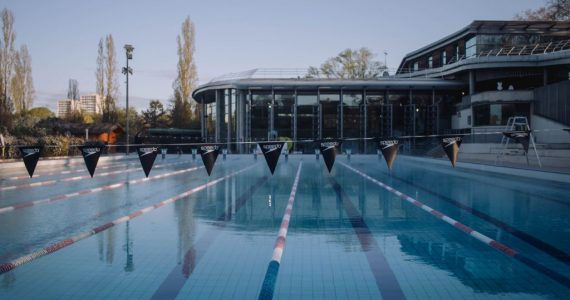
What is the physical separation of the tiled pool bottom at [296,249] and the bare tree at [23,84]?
46913 mm

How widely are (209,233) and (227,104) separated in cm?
3769

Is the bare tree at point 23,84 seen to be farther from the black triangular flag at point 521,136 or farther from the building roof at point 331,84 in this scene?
the black triangular flag at point 521,136

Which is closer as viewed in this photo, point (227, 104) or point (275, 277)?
point (275, 277)

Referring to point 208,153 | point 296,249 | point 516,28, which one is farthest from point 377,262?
point 516,28

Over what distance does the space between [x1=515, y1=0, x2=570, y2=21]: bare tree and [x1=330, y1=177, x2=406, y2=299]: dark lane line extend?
149 ft

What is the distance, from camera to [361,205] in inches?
402

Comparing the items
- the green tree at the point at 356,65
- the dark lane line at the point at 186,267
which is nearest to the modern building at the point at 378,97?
the green tree at the point at 356,65

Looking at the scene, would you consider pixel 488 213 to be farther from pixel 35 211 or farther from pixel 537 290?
pixel 35 211

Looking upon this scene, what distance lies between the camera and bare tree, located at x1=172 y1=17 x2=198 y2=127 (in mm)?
53000

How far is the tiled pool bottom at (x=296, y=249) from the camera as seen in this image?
179 inches

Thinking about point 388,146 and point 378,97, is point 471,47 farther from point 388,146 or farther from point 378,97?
point 388,146

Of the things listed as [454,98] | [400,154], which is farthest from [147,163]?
[454,98]

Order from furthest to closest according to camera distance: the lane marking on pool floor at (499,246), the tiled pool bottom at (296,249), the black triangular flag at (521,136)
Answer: the black triangular flag at (521,136)
the lane marking on pool floor at (499,246)
the tiled pool bottom at (296,249)

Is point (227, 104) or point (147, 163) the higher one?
point (227, 104)
